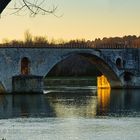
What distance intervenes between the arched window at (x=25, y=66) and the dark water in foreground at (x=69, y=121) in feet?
48.6

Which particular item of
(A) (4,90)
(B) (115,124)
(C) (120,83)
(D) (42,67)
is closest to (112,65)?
(C) (120,83)

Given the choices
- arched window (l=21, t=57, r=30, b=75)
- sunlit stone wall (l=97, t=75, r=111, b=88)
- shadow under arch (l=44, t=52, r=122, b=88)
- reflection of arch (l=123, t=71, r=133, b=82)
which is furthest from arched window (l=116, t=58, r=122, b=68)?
arched window (l=21, t=57, r=30, b=75)

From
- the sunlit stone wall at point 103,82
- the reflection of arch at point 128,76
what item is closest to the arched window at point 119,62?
the reflection of arch at point 128,76

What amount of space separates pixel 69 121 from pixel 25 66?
27745mm

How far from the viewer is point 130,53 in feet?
206

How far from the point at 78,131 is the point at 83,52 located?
34851 mm

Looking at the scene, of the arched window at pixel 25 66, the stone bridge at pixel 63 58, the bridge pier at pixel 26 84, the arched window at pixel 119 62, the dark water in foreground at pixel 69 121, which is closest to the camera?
the dark water in foreground at pixel 69 121

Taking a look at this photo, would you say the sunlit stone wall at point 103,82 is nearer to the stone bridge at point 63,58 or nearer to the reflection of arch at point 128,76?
the stone bridge at point 63,58

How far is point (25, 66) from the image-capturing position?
53562 millimetres

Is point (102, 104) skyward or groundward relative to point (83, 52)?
groundward

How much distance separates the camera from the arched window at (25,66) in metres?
52.4

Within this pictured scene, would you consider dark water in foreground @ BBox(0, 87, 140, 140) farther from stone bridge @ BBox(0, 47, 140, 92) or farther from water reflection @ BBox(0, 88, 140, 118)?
stone bridge @ BBox(0, 47, 140, 92)

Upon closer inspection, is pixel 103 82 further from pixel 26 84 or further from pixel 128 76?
pixel 26 84

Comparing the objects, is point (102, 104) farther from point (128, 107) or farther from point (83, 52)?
point (83, 52)
